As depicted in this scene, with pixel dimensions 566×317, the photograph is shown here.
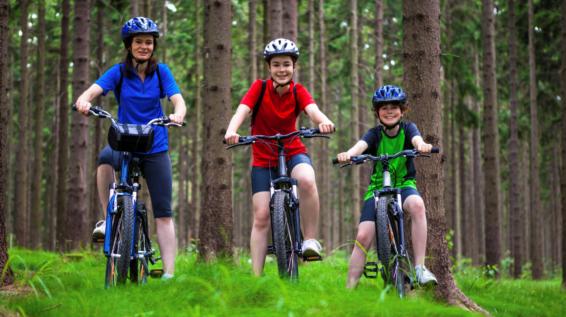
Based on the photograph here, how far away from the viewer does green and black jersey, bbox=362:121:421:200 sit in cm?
598

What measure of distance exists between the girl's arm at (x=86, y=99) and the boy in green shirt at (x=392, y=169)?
212cm

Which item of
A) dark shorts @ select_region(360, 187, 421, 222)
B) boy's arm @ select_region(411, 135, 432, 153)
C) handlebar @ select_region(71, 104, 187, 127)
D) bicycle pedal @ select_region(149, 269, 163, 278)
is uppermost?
handlebar @ select_region(71, 104, 187, 127)

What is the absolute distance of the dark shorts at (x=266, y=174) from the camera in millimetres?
5945

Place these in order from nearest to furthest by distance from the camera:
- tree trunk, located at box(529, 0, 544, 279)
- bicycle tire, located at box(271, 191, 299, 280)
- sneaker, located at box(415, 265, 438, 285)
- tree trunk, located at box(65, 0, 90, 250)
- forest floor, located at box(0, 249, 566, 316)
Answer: forest floor, located at box(0, 249, 566, 316), sneaker, located at box(415, 265, 438, 285), bicycle tire, located at box(271, 191, 299, 280), tree trunk, located at box(65, 0, 90, 250), tree trunk, located at box(529, 0, 544, 279)

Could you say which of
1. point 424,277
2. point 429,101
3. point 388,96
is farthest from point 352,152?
point 429,101

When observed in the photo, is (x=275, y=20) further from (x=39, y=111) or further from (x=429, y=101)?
(x=39, y=111)

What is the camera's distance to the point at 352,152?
586cm

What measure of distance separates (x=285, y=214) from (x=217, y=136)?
11.0ft

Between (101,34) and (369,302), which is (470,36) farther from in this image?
(369,302)

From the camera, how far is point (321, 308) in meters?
4.40

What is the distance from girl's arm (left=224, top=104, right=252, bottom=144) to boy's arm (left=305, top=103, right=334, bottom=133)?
57cm

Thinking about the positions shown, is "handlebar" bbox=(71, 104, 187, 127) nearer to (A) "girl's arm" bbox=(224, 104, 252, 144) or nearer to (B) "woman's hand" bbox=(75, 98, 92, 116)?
(B) "woman's hand" bbox=(75, 98, 92, 116)

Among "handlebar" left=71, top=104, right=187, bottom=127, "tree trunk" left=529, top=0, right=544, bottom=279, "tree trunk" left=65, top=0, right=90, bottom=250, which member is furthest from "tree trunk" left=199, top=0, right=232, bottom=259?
"tree trunk" left=529, top=0, right=544, bottom=279

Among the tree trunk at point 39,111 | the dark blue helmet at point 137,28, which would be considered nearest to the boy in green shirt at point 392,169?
the dark blue helmet at point 137,28
